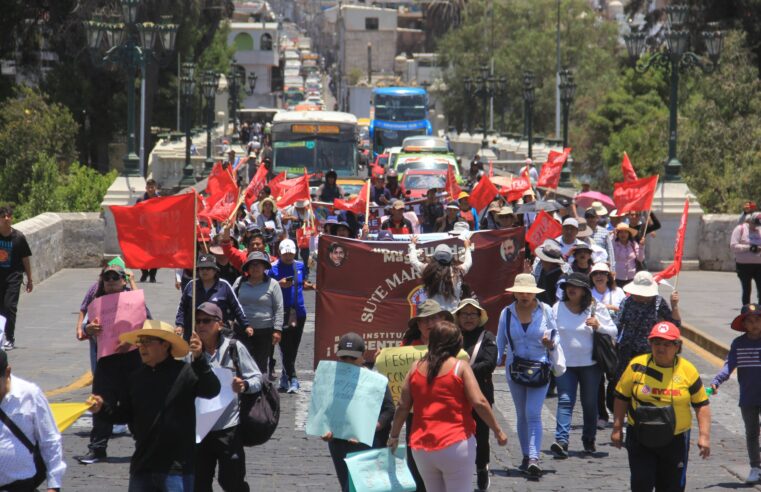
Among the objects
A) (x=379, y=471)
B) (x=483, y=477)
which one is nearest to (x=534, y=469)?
(x=483, y=477)

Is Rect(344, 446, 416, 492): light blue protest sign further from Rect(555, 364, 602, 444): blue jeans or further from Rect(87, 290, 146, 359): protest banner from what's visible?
Rect(555, 364, 602, 444): blue jeans

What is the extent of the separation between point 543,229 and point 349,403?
308 inches

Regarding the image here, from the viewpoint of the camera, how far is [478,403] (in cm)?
819

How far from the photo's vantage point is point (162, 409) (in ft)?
25.4

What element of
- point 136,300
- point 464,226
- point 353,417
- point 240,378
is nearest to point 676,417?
point 353,417

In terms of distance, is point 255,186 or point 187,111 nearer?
point 255,186

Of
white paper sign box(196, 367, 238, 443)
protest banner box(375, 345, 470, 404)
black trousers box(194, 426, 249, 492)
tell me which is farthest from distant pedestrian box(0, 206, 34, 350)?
white paper sign box(196, 367, 238, 443)

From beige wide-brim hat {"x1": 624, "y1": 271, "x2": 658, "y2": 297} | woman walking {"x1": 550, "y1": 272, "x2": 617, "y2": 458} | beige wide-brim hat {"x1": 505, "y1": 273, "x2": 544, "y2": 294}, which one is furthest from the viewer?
woman walking {"x1": 550, "y1": 272, "x2": 617, "y2": 458}

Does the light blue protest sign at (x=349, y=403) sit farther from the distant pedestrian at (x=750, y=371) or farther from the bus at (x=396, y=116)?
the bus at (x=396, y=116)

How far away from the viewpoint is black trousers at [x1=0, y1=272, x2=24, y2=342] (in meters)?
16.2

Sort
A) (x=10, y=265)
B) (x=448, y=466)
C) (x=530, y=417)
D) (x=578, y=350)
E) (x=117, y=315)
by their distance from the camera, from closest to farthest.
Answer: (x=448, y=466) → (x=117, y=315) → (x=530, y=417) → (x=578, y=350) → (x=10, y=265)

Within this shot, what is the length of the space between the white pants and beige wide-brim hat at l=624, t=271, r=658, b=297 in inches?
135

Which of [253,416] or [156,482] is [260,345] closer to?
[253,416]

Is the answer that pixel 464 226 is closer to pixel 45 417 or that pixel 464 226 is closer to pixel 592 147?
pixel 45 417
